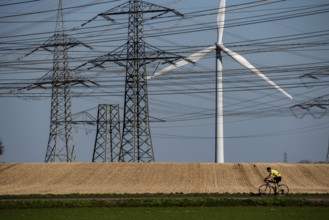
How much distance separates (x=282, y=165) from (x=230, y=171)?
6064 mm

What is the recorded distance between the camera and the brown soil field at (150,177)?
5719 cm

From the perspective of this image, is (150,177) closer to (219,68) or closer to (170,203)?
(219,68)

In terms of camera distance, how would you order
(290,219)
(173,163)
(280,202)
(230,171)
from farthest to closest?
(173,163), (230,171), (280,202), (290,219)

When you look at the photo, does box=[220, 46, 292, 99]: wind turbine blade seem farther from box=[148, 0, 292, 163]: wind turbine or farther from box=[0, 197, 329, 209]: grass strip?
box=[0, 197, 329, 209]: grass strip

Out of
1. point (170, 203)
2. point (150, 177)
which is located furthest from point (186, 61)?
point (170, 203)

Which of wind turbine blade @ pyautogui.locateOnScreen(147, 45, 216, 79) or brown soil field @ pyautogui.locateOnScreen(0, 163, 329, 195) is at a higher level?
wind turbine blade @ pyautogui.locateOnScreen(147, 45, 216, 79)

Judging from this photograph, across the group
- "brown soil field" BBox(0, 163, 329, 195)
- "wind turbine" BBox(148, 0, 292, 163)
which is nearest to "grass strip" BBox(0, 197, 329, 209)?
"brown soil field" BBox(0, 163, 329, 195)

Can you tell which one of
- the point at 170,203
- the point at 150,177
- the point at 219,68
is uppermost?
the point at 219,68

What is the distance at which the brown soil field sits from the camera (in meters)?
57.2

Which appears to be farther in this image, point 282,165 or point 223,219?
point 282,165

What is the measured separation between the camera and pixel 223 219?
31641 millimetres

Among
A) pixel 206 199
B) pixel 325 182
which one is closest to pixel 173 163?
pixel 325 182

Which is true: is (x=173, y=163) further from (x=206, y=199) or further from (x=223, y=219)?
(x=223, y=219)

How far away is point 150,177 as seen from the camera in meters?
63.4
